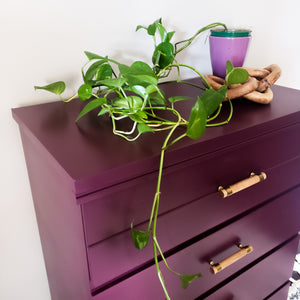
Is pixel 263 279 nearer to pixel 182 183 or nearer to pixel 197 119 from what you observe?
pixel 182 183

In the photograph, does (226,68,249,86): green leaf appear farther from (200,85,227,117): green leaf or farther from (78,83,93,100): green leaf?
(78,83,93,100): green leaf

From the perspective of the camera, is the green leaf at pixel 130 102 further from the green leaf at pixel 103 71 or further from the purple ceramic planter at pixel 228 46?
the purple ceramic planter at pixel 228 46

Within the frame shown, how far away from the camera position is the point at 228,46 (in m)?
0.89

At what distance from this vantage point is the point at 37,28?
0.78 m

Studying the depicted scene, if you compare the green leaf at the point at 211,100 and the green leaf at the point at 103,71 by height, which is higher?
the green leaf at the point at 103,71

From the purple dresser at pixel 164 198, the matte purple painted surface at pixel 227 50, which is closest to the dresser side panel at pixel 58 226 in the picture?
the purple dresser at pixel 164 198

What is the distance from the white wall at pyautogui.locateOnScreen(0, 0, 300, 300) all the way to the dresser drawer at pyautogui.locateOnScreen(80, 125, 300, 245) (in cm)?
43

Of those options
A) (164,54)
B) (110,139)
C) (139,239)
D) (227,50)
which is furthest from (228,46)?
(139,239)

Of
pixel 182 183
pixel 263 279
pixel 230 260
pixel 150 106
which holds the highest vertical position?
pixel 150 106

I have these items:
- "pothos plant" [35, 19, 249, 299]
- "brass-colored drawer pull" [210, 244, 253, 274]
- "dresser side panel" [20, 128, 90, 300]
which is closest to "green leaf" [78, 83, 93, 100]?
"pothos plant" [35, 19, 249, 299]

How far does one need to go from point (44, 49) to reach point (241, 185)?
587 mm

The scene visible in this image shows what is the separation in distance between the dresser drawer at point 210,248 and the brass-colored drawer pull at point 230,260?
18 millimetres

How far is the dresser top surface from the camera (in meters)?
0.52

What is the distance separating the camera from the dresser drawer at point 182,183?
55 cm
